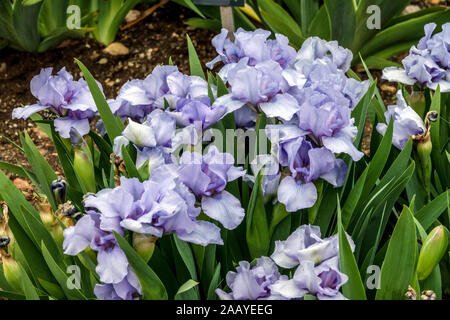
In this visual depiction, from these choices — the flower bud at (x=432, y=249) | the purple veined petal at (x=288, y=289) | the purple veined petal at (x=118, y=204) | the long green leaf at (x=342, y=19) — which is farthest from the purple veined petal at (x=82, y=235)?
the long green leaf at (x=342, y=19)

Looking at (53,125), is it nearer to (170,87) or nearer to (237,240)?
(170,87)

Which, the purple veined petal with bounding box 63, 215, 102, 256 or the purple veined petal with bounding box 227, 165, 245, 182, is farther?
the purple veined petal with bounding box 227, 165, 245, 182

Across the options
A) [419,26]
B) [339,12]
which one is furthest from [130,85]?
[419,26]

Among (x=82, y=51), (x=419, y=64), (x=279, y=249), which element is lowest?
(x=82, y=51)

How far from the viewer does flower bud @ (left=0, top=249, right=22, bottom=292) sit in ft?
3.60

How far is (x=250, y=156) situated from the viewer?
3.95 ft

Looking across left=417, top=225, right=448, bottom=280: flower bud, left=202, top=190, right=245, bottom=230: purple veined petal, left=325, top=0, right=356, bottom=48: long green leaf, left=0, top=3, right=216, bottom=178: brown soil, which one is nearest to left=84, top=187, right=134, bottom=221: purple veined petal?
left=202, top=190, right=245, bottom=230: purple veined petal

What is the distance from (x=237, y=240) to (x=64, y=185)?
321mm

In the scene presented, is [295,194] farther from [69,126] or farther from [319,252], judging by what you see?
[69,126]

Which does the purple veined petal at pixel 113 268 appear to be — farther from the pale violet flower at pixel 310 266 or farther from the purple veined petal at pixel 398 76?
the purple veined petal at pixel 398 76

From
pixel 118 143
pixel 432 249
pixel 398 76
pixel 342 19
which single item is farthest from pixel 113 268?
pixel 342 19

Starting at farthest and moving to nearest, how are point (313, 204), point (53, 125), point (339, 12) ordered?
point (339, 12) → point (53, 125) → point (313, 204)

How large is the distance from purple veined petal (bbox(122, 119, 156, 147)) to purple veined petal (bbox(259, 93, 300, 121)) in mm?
191

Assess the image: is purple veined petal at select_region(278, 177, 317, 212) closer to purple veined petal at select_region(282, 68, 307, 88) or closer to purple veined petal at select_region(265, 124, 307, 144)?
purple veined petal at select_region(265, 124, 307, 144)
